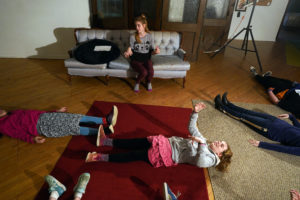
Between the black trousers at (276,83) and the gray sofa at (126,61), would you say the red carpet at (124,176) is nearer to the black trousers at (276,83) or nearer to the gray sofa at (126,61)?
the gray sofa at (126,61)

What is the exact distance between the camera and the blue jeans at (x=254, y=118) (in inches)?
82.7

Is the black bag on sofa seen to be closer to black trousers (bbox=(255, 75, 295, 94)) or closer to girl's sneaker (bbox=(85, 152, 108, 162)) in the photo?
girl's sneaker (bbox=(85, 152, 108, 162))

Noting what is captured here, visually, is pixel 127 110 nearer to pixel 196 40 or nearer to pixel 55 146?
pixel 55 146

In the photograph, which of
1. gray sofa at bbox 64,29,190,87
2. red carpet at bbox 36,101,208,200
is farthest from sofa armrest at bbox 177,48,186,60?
red carpet at bbox 36,101,208,200

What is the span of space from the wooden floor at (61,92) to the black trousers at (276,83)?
0.13m

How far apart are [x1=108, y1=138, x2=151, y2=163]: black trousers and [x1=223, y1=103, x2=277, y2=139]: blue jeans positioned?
1.30 meters

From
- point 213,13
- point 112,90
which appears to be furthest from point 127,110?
point 213,13

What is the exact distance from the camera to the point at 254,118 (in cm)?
221

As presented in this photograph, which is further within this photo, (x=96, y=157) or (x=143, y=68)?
(x=143, y=68)

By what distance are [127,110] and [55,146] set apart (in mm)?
952

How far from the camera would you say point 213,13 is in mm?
4676

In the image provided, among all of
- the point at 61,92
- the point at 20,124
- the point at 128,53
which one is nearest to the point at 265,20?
the point at 128,53

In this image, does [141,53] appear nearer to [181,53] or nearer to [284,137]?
[181,53]

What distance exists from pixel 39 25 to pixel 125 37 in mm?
1892
